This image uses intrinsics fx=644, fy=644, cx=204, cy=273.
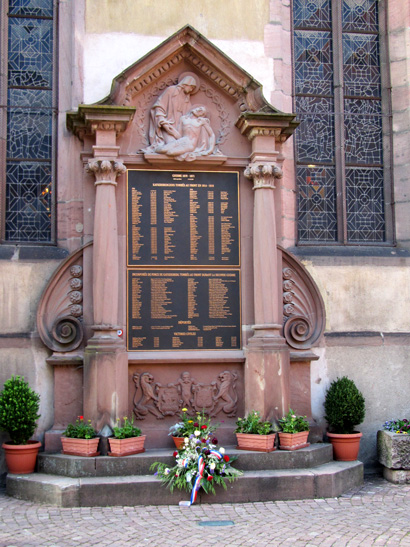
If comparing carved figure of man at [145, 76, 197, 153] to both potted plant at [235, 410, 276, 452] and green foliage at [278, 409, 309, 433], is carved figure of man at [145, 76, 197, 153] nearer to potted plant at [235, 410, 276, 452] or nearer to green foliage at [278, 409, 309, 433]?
potted plant at [235, 410, 276, 452]

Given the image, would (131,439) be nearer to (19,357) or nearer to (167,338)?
(167,338)

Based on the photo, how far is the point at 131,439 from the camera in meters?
7.87

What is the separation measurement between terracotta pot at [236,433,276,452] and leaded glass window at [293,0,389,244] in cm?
323

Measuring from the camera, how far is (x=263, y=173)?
347 inches

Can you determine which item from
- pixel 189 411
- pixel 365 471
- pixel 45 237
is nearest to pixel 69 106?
pixel 45 237

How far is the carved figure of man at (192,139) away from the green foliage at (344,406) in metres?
3.73

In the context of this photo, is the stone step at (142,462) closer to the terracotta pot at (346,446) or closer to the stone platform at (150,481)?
the stone platform at (150,481)

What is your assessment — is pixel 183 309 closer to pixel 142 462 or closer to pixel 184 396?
pixel 184 396

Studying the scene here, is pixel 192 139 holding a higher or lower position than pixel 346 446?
higher

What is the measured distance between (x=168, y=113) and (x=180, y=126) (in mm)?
244

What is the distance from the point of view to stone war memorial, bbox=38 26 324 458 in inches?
335

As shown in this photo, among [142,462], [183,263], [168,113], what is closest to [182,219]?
[183,263]

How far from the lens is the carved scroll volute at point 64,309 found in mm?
8547

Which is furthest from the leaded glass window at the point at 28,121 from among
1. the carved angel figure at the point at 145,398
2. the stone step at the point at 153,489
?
the stone step at the point at 153,489
